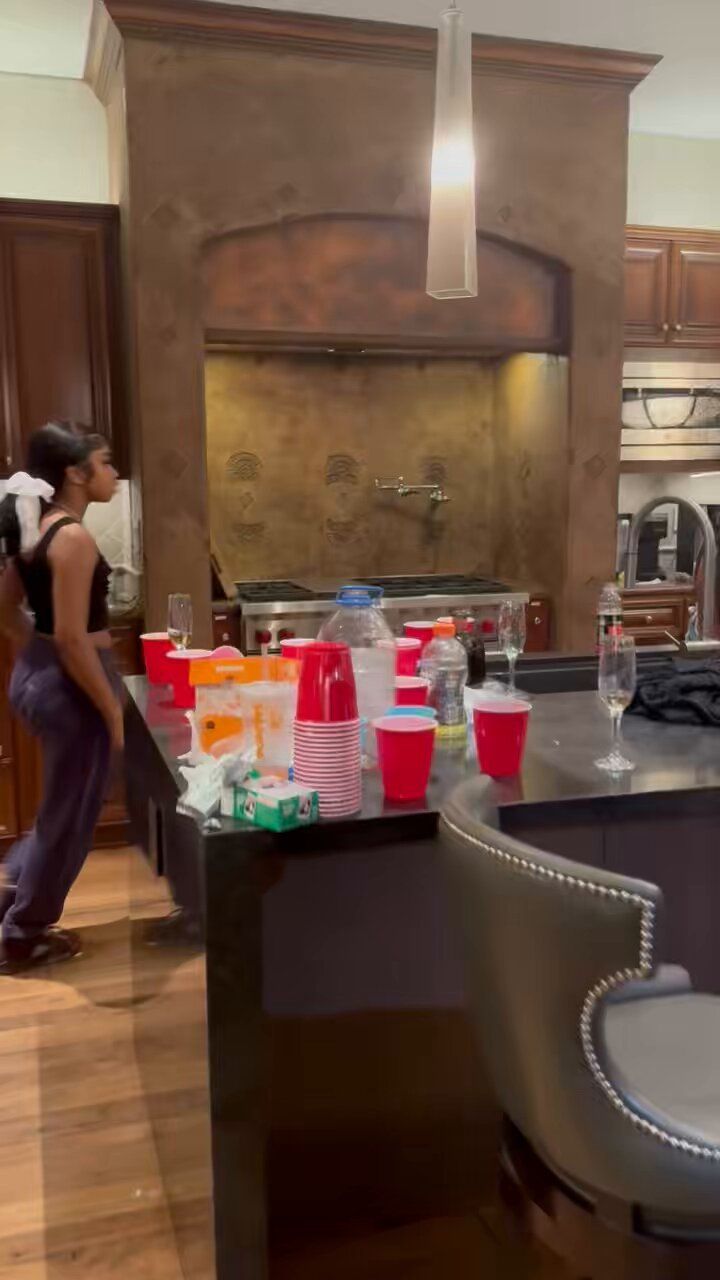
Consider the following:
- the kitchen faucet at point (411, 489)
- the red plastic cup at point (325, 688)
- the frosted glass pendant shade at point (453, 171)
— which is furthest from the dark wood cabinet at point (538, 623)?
the red plastic cup at point (325, 688)

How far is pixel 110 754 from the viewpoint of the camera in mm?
3227

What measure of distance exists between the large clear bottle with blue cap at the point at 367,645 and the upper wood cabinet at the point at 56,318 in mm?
2450

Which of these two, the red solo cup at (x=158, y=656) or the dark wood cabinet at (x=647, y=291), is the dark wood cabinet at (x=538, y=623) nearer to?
the dark wood cabinet at (x=647, y=291)

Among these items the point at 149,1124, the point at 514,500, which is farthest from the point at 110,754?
the point at 514,500

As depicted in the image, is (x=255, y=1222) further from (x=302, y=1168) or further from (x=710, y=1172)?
(x=710, y=1172)

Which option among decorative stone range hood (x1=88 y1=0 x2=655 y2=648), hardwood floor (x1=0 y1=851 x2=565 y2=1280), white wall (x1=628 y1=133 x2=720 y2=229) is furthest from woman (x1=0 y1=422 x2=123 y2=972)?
white wall (x1=628 y1=133 x2=720 y2=229)

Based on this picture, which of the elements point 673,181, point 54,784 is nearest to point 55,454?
point 54,784

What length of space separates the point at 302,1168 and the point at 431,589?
3114 mm

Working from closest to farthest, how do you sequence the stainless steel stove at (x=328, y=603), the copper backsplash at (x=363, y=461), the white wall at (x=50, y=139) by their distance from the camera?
the stainless steel stove at (x=328, y=603)
the white wall at (x=50, y=139)
the copper backsplash at (x=363, y=461)

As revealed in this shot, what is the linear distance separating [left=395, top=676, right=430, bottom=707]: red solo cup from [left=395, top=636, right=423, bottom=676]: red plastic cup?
0.71 feet

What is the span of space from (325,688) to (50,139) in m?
3.83

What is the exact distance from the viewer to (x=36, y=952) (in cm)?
323

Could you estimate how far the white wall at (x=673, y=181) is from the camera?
5.31 metres

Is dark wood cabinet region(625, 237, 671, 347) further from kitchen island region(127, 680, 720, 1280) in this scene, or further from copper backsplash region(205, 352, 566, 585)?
kitchen island region(127, 680, 720, 1280)
